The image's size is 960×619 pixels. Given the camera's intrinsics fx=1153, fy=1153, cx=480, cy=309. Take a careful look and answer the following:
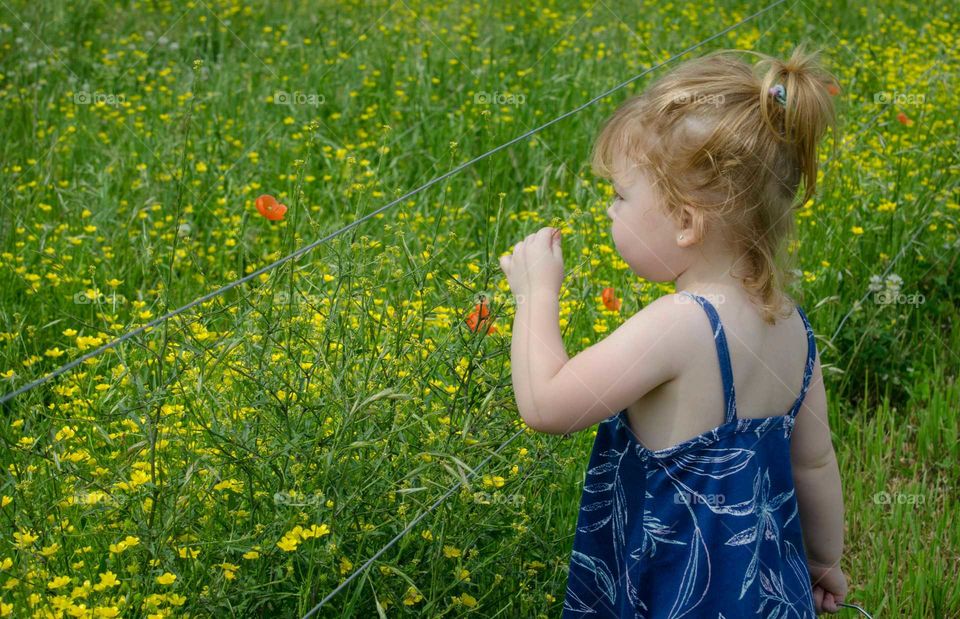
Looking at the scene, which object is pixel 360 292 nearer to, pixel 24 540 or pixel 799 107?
pixel 24 540

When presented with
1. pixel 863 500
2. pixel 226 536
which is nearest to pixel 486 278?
pixel 226 536

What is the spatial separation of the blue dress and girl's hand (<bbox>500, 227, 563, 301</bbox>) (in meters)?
0.19

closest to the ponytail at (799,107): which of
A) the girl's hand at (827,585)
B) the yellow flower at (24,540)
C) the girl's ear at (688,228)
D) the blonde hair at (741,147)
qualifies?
the blonde hair at (741,147)

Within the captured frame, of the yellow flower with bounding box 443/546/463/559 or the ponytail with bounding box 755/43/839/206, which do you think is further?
the yellow flower with bounding box 443/546/463/559

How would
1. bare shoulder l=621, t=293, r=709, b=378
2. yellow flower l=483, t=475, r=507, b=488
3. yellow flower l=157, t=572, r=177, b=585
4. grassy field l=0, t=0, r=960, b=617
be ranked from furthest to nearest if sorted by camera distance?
yellow flower l=483, t=475, r=507, b=488, grassy field l=0, t=0, r=960, b=617, yellow flower l=157, t=572, r=177, b=585, bare shoulder l=621, t=293, r=709, b=378

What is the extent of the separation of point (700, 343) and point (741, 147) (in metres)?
0.27

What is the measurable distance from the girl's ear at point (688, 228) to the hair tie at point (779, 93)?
180 millimetres

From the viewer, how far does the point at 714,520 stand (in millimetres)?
1563

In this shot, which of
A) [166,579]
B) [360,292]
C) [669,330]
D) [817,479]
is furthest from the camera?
[360,292]

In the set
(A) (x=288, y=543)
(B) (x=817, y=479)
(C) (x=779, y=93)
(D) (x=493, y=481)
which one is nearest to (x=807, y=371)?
(B) (x=817, y=479)

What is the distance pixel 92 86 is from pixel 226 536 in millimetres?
3229

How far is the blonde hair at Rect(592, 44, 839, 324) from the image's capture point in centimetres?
154

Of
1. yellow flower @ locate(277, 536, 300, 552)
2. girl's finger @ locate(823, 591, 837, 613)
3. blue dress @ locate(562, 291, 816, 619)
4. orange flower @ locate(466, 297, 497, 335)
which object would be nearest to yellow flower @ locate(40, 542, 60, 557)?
yellow flower @ locate(277, 536, 300, 552)

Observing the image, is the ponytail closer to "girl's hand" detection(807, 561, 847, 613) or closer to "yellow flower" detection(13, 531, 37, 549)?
"girl's hand" detection(807, 561, 847, 613)
